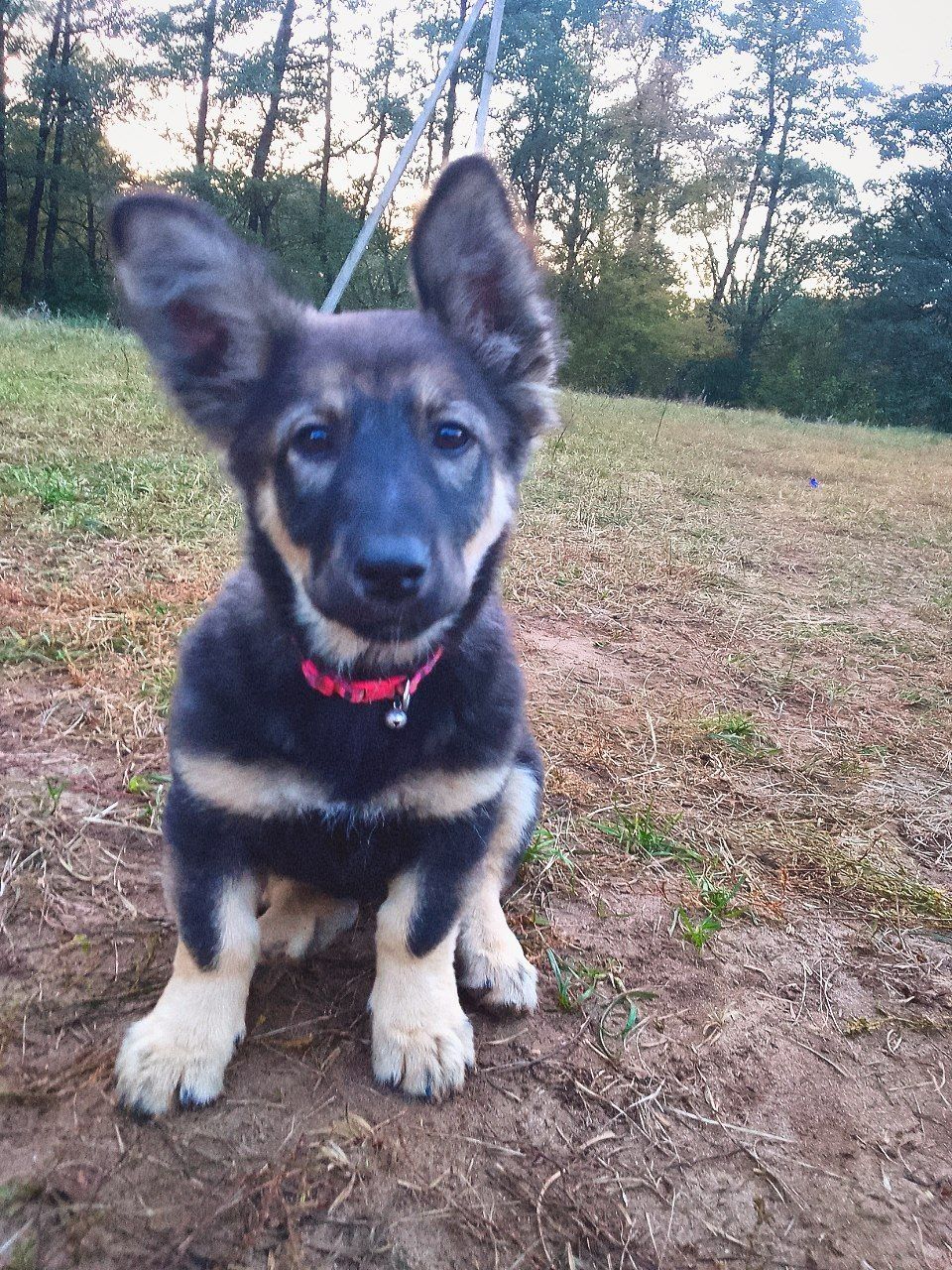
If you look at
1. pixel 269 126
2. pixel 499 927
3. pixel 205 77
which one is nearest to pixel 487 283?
pixel 499 927

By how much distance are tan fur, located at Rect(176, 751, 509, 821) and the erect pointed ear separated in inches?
45.3

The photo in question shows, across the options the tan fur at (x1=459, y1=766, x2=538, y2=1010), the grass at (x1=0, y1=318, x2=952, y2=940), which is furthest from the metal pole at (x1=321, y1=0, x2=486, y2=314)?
the tan fur at (x1=459, y1=766, x2=538, y2=1010)

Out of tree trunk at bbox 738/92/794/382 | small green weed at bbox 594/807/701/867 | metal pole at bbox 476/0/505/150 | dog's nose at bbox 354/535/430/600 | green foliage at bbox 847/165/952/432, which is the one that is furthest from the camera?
tree trunk at bbox 738/92/794/382

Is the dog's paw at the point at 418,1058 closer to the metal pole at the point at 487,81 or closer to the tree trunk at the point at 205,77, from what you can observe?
the metal pole at the point at 487,81

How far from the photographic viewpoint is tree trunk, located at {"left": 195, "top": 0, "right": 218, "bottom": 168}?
28.1m

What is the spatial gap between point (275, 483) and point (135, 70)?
33.6 metres

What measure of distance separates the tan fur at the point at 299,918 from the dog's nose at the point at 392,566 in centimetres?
95

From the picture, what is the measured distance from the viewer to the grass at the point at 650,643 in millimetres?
3258

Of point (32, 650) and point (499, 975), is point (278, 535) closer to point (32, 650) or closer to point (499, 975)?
point (499, 975)

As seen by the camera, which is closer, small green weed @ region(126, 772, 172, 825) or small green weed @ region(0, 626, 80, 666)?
small green weed @ region(126, 772, 172, 825)

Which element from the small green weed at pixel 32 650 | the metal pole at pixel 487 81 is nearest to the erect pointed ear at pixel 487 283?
the small green weed at pixel 32 650

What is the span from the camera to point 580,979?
8.33ft

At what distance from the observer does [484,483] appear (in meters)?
2.38

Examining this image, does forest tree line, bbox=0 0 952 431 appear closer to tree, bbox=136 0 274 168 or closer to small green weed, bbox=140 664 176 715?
tree, bbox=136 0 274 168
